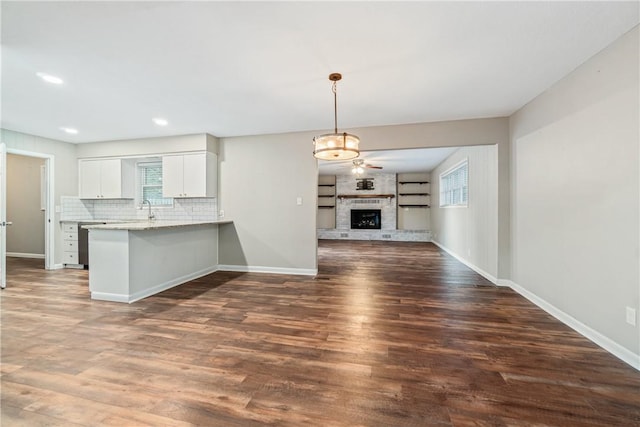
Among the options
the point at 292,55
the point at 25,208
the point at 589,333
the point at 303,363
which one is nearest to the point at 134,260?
the point at 303,363

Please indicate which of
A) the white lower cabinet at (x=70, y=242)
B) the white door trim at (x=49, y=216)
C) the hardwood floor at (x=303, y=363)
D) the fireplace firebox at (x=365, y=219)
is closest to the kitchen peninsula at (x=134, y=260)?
the hardwood floor at (x=303, y=363)

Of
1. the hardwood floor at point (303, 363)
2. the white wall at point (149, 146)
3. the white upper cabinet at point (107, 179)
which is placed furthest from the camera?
the white upper cabinet at point (107, 179)

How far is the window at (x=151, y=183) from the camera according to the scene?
585cm

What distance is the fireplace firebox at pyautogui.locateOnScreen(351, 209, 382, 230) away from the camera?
10.7 meters

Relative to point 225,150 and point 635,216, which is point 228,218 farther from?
point 635,216

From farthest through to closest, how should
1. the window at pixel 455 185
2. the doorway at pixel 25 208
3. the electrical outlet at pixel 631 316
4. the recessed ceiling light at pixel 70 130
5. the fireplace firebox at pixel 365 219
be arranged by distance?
the fireplace firebox at pixel 365 219 < the doorway at pixel 25 208 < the window at pixel 455 185 < the recessed ceiling light at pixel 70 130 < the electrical outlet at pixel 631 316

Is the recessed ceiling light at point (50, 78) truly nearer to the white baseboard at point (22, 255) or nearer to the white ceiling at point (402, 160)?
the white ceiling at point (402, 160)

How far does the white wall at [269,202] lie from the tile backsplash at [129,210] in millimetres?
345

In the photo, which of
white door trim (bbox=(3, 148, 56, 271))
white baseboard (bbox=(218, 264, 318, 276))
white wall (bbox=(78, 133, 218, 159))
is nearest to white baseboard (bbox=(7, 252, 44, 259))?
white door trim (bbox=(3, 148, 56, 271))

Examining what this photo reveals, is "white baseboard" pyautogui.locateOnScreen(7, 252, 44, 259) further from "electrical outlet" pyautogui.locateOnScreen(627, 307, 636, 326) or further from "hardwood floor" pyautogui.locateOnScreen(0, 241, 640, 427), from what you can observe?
"electrical outlet" pyautogui.locateOnScreen(627, 307, 636, 326)

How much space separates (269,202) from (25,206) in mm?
6154

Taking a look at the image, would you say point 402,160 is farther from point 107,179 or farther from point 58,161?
point 58,161

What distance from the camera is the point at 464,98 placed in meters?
3.44

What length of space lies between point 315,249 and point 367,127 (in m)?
2.28
